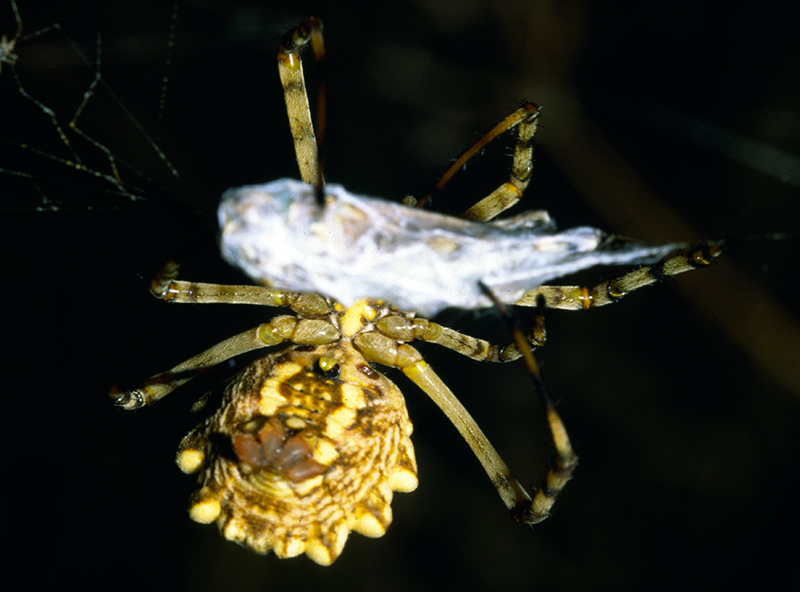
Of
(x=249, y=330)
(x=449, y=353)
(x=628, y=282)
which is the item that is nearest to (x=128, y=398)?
(x=249, y=330)

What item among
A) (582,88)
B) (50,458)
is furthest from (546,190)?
(50,458)

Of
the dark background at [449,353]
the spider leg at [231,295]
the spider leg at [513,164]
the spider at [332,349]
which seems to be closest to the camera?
the spider at [332,349]

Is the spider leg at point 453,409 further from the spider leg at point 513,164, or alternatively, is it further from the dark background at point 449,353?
the dark background at point 449,353

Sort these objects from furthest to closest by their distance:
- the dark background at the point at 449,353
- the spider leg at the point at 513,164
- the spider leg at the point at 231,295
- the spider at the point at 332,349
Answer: the dark background at the point at 449,353 → the spider leg at the point at 231,295 → the spider leg at the point at 513,164 → the spider at the point at 332,349

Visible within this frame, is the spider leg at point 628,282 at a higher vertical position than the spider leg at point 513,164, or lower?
lower

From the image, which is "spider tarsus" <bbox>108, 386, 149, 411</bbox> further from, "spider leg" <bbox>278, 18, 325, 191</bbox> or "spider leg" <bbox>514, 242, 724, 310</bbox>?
"spider leg" <bbox>514, 242, 724, 310</bbox>

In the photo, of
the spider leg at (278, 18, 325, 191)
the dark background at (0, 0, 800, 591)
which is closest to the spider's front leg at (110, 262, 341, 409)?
the spider leg at (278, 18, 325, 191)

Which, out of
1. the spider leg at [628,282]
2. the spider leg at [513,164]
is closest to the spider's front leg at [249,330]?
the spider leg at [513,164]

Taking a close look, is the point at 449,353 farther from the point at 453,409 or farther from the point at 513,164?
the point at 513,164
